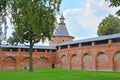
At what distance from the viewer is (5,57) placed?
41.4 m

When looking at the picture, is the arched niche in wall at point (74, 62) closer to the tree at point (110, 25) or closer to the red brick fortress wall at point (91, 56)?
the red brick fortress wall at point (91, 56)

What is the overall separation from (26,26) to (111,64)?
12.4 meters

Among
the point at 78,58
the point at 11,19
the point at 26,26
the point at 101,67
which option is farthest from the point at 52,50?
the point at 11,19

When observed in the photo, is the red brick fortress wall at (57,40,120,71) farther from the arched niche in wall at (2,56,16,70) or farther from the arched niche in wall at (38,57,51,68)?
the arched niche in wall at (2,56,16,70)

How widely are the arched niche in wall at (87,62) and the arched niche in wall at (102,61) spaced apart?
5.36 feet

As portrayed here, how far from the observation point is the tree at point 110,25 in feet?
146

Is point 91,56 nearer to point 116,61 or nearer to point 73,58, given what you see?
point 116,61

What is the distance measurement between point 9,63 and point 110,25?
60.6 feet

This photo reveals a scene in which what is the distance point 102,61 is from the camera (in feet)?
113

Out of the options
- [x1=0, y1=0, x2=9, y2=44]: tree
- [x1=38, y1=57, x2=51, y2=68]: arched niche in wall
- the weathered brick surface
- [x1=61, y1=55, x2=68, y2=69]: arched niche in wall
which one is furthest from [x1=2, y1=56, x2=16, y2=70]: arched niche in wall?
[x1=0, y1=0, x2=9, y2=44]: tree

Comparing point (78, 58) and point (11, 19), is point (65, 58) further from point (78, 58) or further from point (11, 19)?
point (11, 19)

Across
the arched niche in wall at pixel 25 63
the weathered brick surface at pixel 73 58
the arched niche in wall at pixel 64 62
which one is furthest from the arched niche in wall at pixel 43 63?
the arched niche in wall at pixel 64 62

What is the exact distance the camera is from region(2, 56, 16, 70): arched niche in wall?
135 ft

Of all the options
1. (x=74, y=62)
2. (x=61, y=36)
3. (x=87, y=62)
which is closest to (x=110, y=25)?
(x=74, y=62)
